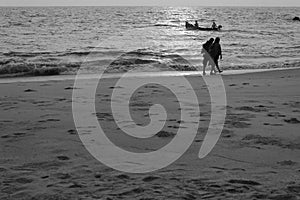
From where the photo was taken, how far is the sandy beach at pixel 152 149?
12.1ft

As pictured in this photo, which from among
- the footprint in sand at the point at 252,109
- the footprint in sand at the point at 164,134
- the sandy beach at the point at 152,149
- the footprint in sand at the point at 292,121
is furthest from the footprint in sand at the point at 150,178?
the footprint in sand at the point at 252,109

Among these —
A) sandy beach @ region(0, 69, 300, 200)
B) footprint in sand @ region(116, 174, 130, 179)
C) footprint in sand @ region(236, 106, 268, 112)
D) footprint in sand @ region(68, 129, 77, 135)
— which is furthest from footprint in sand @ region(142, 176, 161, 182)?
footprint in sand @ region(236, 106, 268, 112)

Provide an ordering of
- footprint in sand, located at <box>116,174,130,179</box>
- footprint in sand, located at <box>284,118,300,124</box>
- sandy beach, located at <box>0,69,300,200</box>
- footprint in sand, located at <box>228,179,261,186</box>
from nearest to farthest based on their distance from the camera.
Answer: sandy beach, located at <box>0,69,300,200</box> < footprint in sand, located at <box>228,179,261,186</box> < footprint in sand, located at <box>116,174,130,179</box> < footprint in sand, located at <box>284,118,300,124</box>

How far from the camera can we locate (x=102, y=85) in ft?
35.5

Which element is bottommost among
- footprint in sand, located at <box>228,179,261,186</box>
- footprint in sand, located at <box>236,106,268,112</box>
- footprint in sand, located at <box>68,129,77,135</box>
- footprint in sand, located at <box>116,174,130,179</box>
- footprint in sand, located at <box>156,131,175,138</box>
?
footprint in sand, located at <box>236,106,268,112</box>

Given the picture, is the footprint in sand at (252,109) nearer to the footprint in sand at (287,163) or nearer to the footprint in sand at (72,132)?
the footprint in sand at (287,163)

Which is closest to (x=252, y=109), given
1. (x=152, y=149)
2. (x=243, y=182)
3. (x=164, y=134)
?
(x=164, y=134)

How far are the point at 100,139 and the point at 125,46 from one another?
22.1 metres

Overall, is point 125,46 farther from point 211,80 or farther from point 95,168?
point 95,168

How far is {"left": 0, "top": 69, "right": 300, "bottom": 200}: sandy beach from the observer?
3.67 metres

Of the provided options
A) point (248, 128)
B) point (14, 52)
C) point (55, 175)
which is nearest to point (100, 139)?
point (55, 175)

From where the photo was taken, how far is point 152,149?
5.00 meters

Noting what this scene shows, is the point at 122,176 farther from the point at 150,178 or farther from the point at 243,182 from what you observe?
the point at 243,182

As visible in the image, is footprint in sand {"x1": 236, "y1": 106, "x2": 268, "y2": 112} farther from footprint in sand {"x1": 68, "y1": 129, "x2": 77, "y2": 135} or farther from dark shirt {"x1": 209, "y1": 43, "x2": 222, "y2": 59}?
dark shirt {"x1": 209, "y1": 43, "x2": 222, "y2": 59}
